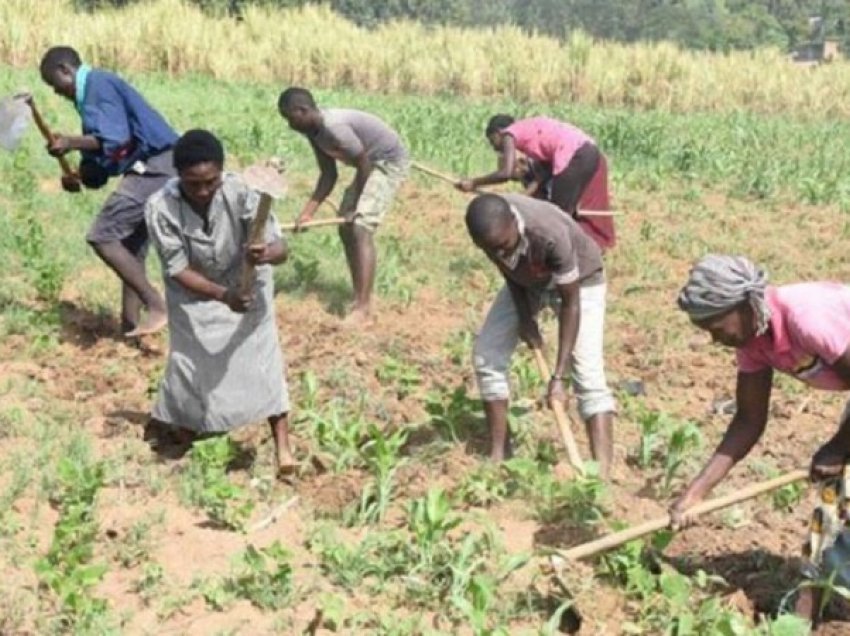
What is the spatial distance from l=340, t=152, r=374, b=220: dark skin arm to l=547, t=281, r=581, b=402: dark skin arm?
234 centimetres

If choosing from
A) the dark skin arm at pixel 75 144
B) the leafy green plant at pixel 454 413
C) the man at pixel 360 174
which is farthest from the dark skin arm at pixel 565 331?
the dark skin arm at pixel 75 144

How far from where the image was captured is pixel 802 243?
A: 29.3ft

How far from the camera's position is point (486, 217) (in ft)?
13.2

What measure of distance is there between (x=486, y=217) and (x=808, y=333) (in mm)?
1293

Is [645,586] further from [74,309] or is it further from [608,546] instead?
[74,309]

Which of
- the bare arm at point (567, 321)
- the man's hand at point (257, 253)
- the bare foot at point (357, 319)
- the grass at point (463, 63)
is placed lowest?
the grass at point (463, 63)

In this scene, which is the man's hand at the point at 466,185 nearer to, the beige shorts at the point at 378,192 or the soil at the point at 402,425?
the beige shorts at the point at 378,192

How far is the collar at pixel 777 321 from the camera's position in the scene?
3170mm

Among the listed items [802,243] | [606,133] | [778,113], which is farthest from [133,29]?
[802,243]

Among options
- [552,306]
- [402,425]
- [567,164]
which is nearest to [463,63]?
[567,164]

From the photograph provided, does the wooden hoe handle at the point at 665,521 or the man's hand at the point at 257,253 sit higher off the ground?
the man's hand at the point at 257,253

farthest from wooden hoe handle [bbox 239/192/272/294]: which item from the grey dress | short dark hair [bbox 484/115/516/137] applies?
short dark hair [bbox 484/115/516/137]

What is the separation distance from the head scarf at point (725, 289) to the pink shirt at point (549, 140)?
2601 mm

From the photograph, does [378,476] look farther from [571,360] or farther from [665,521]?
[665,521]
